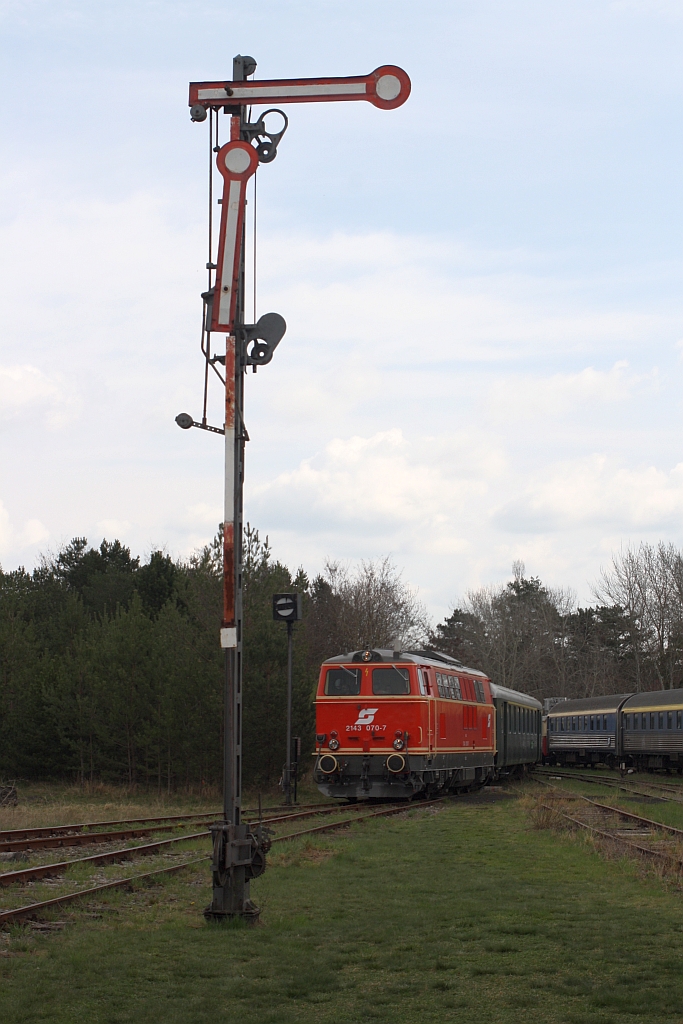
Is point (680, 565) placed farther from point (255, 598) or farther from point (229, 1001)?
point (229, 1001)

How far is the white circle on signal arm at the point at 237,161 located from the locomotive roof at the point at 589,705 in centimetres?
3974

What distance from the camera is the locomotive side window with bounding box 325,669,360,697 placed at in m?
24.3

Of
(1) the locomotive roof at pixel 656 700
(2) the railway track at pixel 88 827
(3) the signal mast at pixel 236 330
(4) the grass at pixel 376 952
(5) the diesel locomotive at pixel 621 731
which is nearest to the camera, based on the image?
(4) the grass at pixel 376 952

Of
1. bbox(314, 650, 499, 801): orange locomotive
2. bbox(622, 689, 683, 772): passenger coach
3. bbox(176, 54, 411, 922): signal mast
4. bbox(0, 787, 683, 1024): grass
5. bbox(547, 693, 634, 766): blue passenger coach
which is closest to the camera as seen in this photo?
bbox(0, 787, 683, 1024): grass

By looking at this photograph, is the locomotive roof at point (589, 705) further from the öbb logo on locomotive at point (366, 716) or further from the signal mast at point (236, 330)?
the signal mast at point (236, 330)

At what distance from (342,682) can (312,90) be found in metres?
15.8

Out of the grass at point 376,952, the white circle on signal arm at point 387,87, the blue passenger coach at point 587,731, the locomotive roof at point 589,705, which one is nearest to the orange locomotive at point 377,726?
the grass at point 376,952

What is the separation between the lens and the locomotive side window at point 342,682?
24.3 meters

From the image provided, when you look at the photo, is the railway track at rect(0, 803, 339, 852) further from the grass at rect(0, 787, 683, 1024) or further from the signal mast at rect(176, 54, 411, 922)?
the signal mast at rect(176, 54, 411, 922)

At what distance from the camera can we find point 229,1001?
7254mm

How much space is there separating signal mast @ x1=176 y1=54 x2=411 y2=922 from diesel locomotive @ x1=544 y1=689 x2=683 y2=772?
30908mm

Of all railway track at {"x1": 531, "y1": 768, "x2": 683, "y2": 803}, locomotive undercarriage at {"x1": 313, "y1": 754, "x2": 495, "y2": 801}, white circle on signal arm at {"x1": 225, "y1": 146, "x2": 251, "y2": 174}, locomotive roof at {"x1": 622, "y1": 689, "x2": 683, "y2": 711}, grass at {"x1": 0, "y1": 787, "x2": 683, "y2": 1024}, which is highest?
white circle on signal arm at {"x1": 225, "y1": 146, "x2": 251, "y2": 174}

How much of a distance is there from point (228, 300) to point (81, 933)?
5.65 meters

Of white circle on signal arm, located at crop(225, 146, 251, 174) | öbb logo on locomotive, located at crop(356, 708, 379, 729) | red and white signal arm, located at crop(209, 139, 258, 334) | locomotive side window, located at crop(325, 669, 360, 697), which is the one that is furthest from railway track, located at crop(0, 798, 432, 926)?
white circle on signal arm, located at crop(225, 146, 251, 174)
